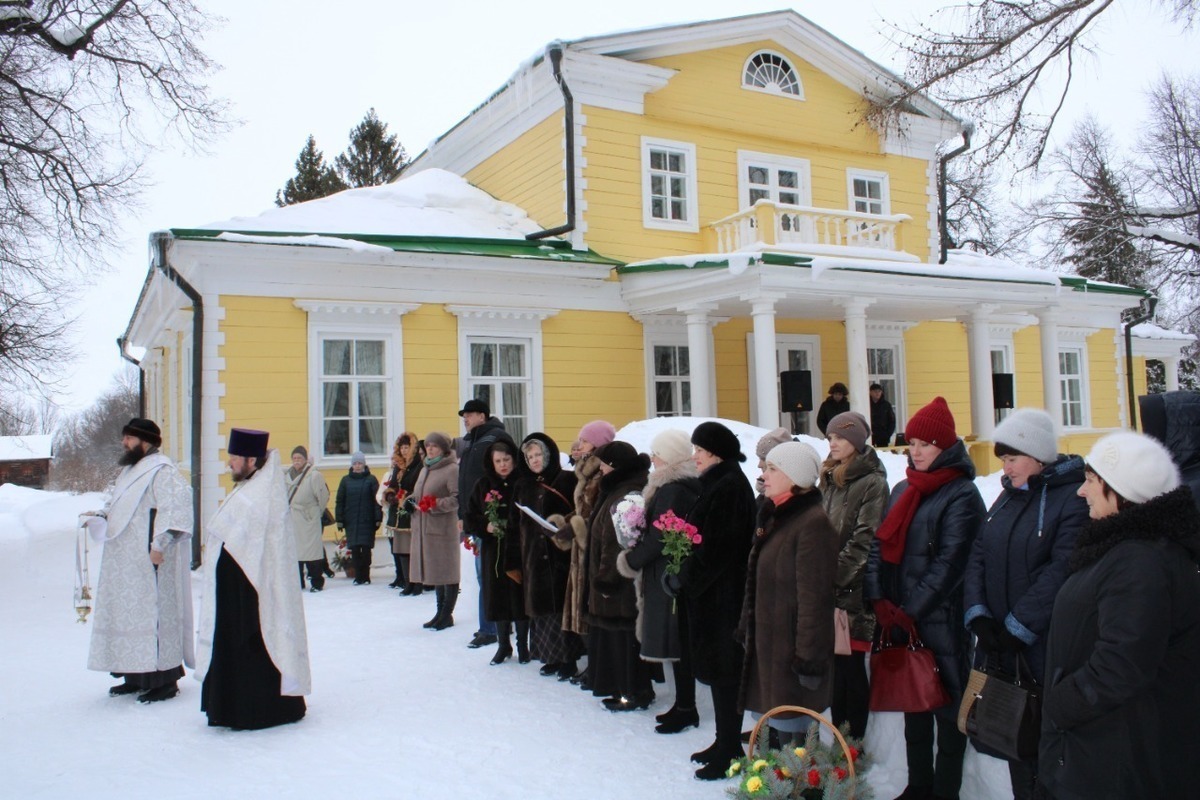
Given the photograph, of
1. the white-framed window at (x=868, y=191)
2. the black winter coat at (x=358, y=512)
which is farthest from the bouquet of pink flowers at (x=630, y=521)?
the white-framed window at (x=868, y=191)

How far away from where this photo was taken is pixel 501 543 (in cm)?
695

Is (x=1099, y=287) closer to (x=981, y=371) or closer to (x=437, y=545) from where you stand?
(x=981, y=371)

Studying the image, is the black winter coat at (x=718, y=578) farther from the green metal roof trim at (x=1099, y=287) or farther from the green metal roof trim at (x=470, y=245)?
the green metal roof trim at (x=1099, y=287)

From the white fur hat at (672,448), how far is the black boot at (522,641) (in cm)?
228

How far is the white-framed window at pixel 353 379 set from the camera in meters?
12.4

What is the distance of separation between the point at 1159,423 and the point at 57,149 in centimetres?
1550

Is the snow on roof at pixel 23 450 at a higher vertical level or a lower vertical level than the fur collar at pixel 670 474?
higher

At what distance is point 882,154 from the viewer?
58.4ft

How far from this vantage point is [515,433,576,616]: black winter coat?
6.57 metres

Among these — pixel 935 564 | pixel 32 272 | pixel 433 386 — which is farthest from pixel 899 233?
pixel 32 272

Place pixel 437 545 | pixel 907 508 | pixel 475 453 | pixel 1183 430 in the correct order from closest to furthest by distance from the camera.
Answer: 1. pixel 1183 430
2. pixel 907 508
3. pixel 475 453
4. pixel 437 545

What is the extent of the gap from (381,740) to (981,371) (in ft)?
41.1

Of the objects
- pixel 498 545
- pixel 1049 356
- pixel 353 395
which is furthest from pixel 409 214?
pixel 1049 356

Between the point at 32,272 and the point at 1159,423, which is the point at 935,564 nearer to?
the point at 1159,423
